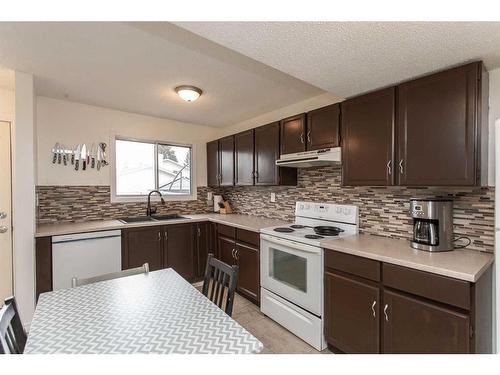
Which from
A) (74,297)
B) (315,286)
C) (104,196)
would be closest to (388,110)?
(315,286)

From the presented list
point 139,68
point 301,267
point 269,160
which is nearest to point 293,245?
point 301,267

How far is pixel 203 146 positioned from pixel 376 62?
296 centimetres

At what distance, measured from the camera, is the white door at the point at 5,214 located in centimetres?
250

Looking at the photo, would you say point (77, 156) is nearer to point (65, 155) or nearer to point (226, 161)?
point (65, 155)

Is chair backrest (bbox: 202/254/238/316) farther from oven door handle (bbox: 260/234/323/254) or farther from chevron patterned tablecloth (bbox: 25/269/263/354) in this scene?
oven door handle (bbox: 260/234/323/254)

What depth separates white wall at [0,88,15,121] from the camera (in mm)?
2539

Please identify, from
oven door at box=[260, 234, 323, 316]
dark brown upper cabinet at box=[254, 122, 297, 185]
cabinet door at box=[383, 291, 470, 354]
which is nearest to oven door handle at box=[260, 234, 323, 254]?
oven door at box=[260, 234, 323, 316]

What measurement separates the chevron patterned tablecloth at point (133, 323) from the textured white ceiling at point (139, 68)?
1593 millimetres

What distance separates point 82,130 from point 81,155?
0.31 meters

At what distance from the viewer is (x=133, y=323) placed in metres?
1.03

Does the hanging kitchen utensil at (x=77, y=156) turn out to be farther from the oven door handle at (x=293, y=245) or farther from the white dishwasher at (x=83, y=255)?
the oven door handle at (x=293, y=245)

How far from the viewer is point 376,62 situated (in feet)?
5.03

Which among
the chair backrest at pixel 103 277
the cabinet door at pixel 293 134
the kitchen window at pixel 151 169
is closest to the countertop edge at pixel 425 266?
the cabinet door at pixel 293 134
